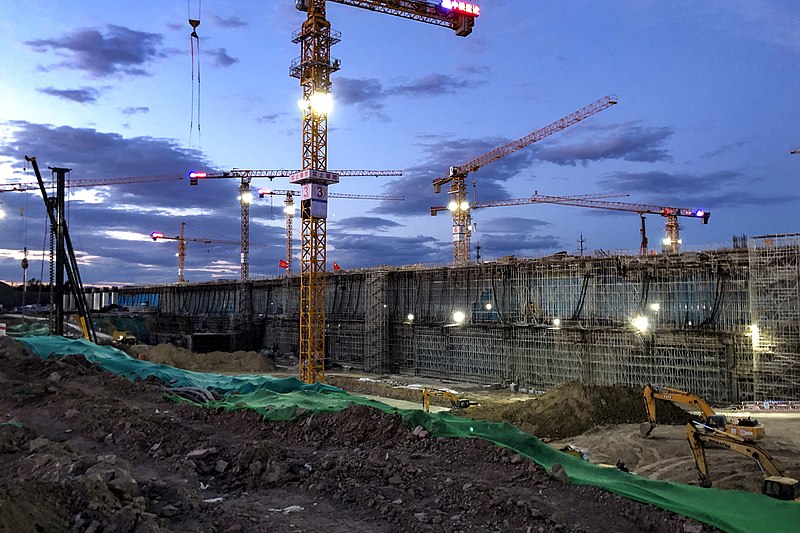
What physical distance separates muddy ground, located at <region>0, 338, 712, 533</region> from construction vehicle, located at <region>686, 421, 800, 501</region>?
566cm

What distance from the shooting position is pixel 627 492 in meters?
10.1

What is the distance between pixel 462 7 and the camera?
44750mm

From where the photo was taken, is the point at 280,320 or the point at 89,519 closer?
the point at 89,519

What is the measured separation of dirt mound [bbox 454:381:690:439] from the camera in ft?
73.7

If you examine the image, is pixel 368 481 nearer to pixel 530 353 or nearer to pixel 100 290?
pixel 530 353

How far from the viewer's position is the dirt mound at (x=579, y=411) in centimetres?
2245

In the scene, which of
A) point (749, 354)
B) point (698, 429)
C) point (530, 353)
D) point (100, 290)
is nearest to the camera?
point (698, 429)

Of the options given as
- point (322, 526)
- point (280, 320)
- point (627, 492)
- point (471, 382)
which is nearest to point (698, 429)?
point (627, 492)

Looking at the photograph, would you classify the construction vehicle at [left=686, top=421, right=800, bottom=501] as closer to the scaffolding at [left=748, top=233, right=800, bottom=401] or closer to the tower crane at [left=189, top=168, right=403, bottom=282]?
the scaffolding at [left=748, top=233, right=800, bottom=401]

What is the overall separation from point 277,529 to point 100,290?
10526 centimetres

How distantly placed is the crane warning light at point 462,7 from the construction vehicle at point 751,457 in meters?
37.5

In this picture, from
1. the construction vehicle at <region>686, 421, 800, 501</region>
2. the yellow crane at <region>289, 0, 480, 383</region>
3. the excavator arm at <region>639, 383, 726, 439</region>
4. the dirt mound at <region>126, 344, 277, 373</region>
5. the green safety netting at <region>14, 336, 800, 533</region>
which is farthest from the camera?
the dirt mound at <region>126, 344, 277, 373</region>

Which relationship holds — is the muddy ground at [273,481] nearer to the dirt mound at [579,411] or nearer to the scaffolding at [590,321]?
the dirt mound at [579,411]

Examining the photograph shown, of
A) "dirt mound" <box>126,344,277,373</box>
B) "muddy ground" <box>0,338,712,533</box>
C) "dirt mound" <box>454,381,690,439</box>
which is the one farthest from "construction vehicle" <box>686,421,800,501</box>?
"dirt mound" <box>126,344,277,373</box>
